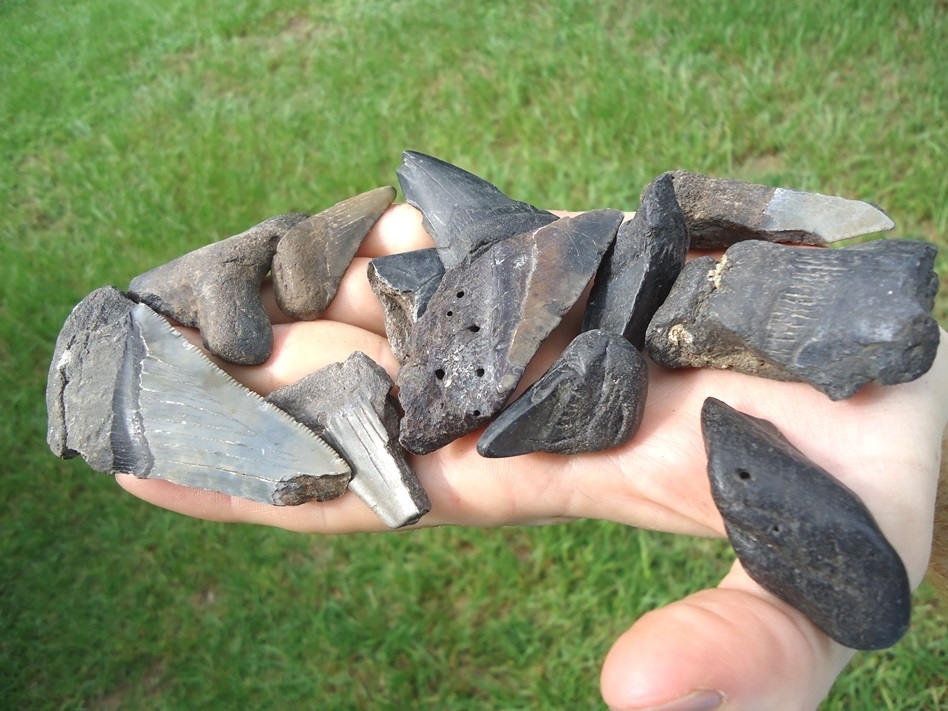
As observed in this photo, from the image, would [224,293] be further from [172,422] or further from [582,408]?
[582,408]

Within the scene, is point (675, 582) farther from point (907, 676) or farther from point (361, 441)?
point (361, 441)

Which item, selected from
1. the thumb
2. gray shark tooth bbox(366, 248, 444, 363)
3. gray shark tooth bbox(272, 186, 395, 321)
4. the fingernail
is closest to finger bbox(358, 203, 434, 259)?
gray shark tooth bbox(272, 186, 395, 321)

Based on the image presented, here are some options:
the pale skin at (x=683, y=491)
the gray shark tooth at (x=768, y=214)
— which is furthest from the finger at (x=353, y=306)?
the gray shark tooth at (x=768, y=214)

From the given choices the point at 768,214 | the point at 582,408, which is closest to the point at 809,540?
the point at 582,408

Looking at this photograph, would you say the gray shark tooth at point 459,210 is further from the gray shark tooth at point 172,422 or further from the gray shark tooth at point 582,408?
the gray shark tooth at point 172,422

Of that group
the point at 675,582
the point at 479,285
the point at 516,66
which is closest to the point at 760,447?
the point at 479,285
